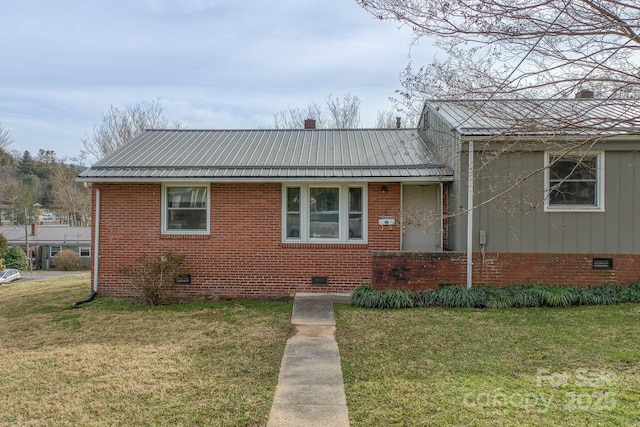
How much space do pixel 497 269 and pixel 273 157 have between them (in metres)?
5.60

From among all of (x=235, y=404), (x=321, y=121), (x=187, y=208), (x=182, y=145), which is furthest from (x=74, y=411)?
(x=321, y=121)

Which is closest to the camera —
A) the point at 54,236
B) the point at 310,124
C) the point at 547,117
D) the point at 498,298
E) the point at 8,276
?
the point at 547,117

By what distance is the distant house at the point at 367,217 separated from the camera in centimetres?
803

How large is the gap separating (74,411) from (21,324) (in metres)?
4.79

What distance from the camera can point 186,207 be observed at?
363 inches

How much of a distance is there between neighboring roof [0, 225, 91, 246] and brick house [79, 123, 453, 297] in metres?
32.6

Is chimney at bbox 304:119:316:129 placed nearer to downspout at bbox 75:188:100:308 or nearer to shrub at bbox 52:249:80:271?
downspout at bbox 75:188:100:308

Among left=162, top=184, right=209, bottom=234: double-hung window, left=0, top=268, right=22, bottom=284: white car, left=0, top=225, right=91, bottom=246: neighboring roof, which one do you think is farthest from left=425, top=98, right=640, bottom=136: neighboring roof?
left=0, top=225, right=91, bottom=246: neighboring roof

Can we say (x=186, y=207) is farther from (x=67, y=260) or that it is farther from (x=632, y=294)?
(x=67, y=260)

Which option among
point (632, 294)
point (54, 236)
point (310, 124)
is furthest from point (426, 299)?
point (54, 236)

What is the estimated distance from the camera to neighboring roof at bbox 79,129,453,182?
28.7ft

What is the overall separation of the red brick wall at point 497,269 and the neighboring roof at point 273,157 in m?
1.83

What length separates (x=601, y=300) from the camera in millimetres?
7629

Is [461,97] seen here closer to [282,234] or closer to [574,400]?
[574,400]
